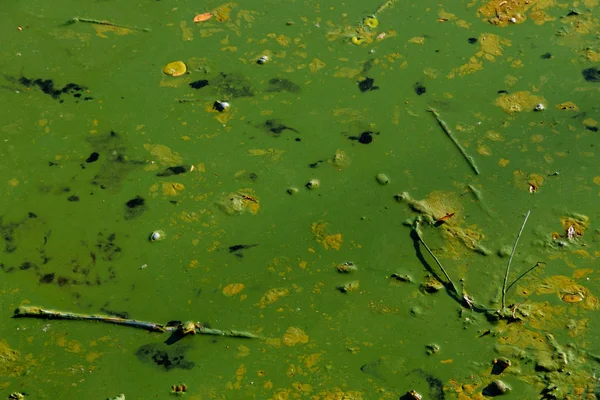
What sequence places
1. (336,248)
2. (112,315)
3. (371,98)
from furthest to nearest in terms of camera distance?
1. (371,98)
2. (336,248)
3. (112,315)

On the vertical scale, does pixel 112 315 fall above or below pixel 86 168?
below

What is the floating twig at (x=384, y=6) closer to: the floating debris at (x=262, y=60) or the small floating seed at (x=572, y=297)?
the floating debris at (x=262, y=60)

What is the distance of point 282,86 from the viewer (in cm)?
301

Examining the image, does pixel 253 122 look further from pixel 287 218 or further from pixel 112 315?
pixel 112 315

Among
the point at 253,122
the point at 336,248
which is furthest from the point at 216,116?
the point at 336,248

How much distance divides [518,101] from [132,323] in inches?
Result: 73.1

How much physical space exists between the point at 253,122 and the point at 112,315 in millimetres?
997

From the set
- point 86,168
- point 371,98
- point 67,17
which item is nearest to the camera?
point 86,168

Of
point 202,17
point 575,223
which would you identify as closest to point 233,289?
point 575,223

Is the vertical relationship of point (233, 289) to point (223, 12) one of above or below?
below

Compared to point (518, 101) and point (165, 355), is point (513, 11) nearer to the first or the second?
point (518, 101)

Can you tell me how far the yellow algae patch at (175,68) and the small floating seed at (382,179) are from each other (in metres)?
1.01

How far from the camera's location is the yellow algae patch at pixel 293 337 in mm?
2359

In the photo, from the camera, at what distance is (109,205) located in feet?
8.74
